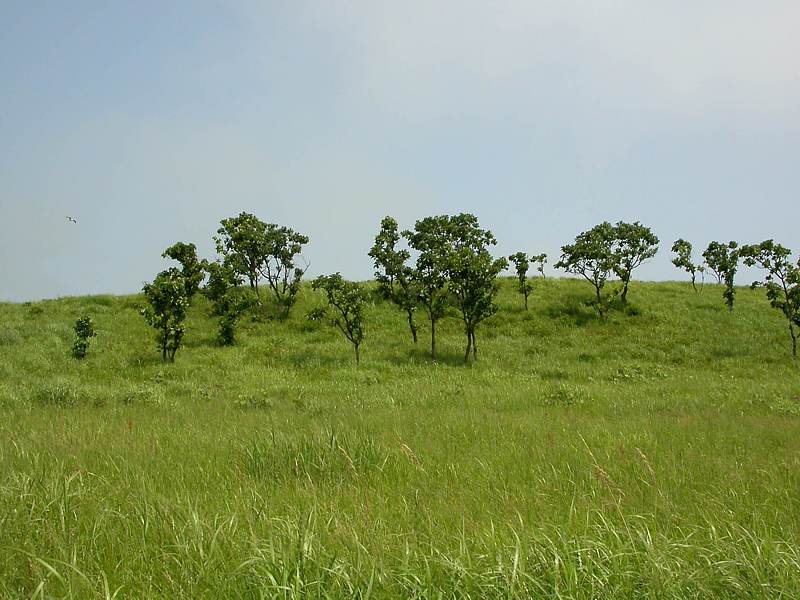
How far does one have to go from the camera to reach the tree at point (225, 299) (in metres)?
29.2

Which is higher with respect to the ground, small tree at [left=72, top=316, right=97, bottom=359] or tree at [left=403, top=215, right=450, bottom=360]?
tree at [left=403, top=215, right=450, bottom=360]

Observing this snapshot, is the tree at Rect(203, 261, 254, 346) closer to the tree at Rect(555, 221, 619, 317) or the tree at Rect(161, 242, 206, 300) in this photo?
the tree at Rect(161, 242, 206, 300)

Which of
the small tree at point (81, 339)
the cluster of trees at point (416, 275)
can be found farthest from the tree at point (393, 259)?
the small tree at point (81, 339)

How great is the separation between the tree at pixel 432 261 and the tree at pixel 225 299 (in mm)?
10488

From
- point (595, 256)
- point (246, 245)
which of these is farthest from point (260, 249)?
point (595, 256)

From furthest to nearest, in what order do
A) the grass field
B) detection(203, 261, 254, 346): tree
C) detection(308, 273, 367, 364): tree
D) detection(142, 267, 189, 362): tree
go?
detection(203, 261, 254, 346): tree, detection(308, 273, 367, 364): tree, detection(142, 267, 189, 362): tree, the grass field

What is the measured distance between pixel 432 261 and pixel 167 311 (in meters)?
14.1

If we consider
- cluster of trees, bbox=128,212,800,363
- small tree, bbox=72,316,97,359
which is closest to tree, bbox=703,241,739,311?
cluster of trees, bbox=128,212,800,363

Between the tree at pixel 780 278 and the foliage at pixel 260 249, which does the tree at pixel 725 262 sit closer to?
the tree at pixel 780 278

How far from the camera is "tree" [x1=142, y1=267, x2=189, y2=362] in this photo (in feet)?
82.5

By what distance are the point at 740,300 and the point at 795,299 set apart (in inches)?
522

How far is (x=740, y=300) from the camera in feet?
132

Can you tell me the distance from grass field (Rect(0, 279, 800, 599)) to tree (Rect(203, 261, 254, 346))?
9.06 meters

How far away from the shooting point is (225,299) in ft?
100
